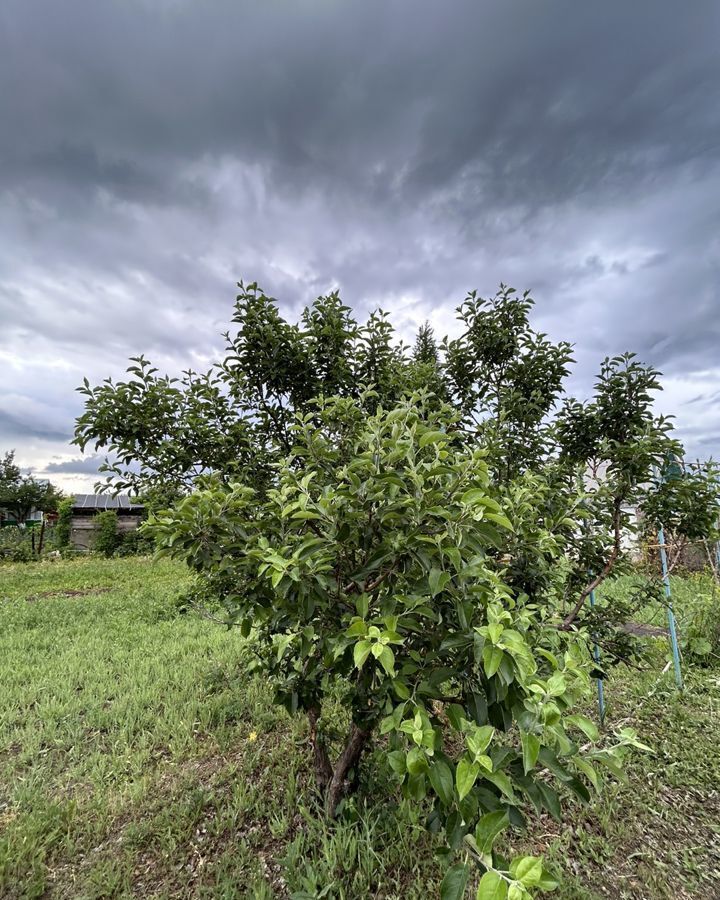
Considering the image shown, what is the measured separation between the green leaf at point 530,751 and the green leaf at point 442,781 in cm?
20

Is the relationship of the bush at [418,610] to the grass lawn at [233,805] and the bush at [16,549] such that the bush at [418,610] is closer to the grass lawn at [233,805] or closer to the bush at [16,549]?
the grass lawn at [233,805]

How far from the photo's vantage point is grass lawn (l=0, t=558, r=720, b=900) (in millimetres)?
1928

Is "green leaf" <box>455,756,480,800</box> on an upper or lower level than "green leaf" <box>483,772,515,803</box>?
upper

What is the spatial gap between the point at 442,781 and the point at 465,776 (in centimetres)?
11

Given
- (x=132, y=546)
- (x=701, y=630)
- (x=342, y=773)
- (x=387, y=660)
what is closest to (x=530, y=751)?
(x=387, y=660)

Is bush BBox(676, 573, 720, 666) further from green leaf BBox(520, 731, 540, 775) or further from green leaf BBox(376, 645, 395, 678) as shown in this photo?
green leaf BBox(376, 645, 395, 678)

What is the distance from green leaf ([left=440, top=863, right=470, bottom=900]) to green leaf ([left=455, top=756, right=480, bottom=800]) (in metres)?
0.15

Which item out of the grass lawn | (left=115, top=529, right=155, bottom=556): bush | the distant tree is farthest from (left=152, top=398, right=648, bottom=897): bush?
the distant tree

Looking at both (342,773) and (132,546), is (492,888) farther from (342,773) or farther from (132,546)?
(132,546)

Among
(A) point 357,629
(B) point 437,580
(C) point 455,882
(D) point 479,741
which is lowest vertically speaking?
(C) point 455,882

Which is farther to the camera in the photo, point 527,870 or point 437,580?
point 437,580

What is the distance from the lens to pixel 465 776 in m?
1.01

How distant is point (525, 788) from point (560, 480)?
5.75 ft

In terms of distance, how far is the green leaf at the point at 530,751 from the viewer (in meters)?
0.97
